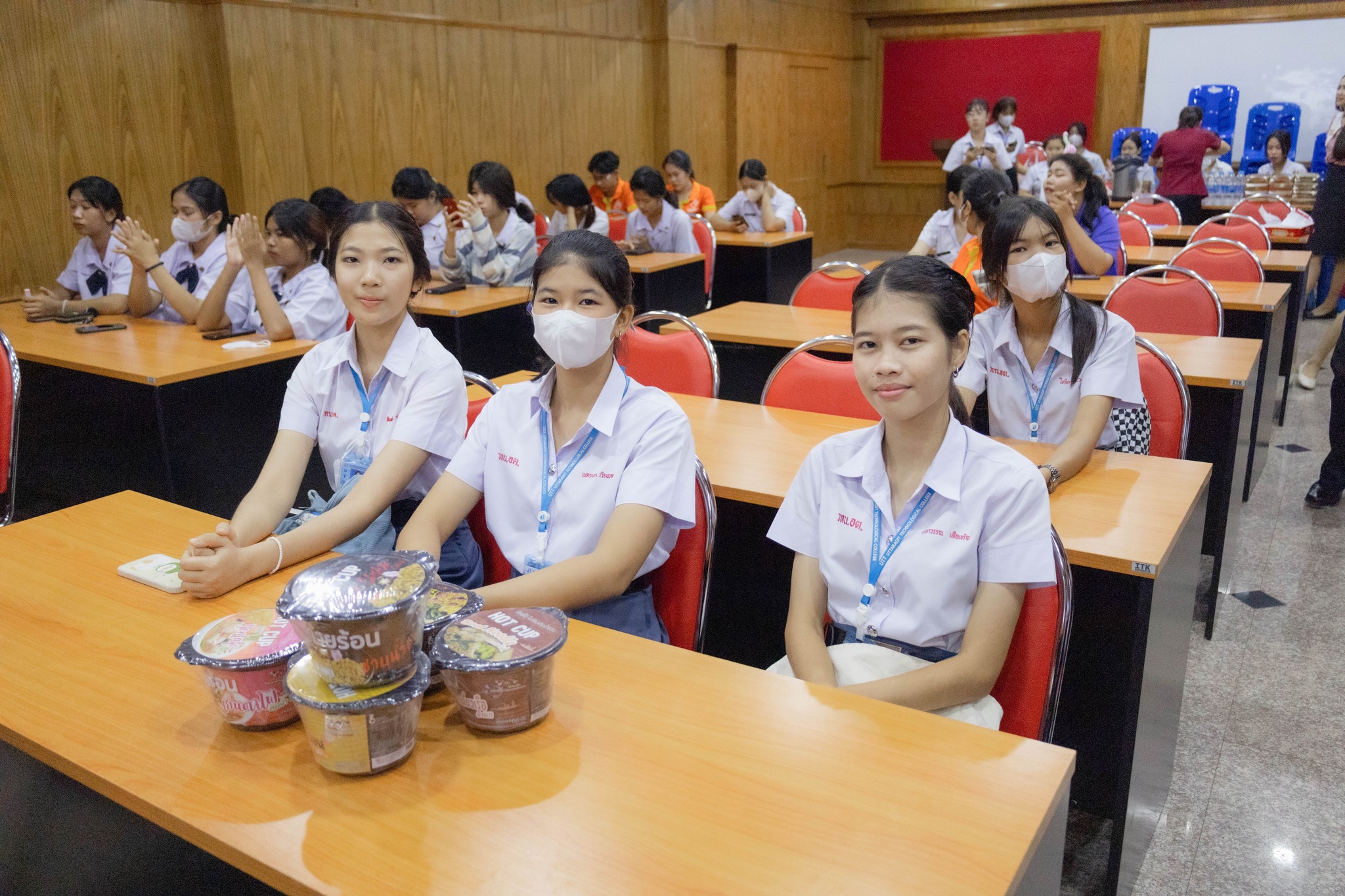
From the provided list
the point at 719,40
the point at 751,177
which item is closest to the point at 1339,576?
the point at 751,177

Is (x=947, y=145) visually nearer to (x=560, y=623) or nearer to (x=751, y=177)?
(x=751, y=177)

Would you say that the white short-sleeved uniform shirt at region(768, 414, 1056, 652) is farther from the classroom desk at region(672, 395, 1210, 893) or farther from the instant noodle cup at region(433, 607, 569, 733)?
the instant noodle cup at region(433, 607, 569, 733)

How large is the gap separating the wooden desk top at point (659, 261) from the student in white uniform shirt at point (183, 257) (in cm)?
210

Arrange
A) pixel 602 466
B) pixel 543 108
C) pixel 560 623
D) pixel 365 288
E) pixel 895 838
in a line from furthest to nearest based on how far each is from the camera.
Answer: pixel 543 108 < pixel 365 288 < pixel 602 466 < pixel 560 623 < pixel 895 838

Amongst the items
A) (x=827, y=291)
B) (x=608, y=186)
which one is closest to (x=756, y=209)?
(x=608, y=186)

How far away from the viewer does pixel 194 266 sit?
424cm

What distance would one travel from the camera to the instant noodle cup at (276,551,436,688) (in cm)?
105

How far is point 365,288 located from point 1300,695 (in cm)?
254

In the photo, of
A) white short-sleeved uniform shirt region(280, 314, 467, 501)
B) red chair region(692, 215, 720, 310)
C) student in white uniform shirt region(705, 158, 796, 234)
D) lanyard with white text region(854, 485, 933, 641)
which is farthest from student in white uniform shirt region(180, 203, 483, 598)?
student in white uniform shirt region(705, 158, 796, 234)

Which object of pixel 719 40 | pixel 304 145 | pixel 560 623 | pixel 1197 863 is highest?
pixel 719 40

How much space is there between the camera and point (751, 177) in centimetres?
704

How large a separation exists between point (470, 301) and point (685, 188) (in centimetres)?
340

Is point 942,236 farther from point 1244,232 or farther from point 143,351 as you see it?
point 143,351

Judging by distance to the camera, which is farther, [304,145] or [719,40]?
[719,40]
